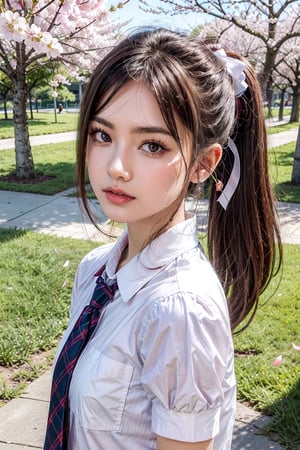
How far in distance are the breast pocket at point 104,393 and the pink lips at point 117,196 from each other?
1.05 ft

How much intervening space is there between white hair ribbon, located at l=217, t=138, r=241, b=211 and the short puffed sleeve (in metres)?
0.41

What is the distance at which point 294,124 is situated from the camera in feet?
86.9

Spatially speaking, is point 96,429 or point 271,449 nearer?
point 96,429

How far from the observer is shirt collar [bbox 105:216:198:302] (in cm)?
108

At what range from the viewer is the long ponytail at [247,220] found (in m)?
1.30

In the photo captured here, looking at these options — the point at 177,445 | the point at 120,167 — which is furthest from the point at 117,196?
the point at 177,445

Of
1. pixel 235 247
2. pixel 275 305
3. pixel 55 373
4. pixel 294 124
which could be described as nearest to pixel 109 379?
pixel 55 373

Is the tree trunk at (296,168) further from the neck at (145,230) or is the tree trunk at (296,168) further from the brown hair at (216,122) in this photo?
the neck at (145,230)

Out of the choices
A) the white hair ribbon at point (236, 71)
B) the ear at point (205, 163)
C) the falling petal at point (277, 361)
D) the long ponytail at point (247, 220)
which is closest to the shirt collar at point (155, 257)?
the ear at point (205, 163)

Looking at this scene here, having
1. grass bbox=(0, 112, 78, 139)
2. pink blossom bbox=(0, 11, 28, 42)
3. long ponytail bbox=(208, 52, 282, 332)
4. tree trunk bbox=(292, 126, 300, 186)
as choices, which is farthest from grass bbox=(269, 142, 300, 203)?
grass bbox=(0, 112, 78, 139)

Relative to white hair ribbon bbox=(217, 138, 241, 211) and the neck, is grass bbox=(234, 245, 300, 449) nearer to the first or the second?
white hair ribbon bbox=(217, 138, 241, 211)

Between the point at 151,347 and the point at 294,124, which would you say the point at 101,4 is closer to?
the point at 151,347

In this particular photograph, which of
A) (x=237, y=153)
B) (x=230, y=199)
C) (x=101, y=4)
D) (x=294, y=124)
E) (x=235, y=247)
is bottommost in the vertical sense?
(x=294, y=124)

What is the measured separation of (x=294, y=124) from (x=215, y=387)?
27.2 meters
